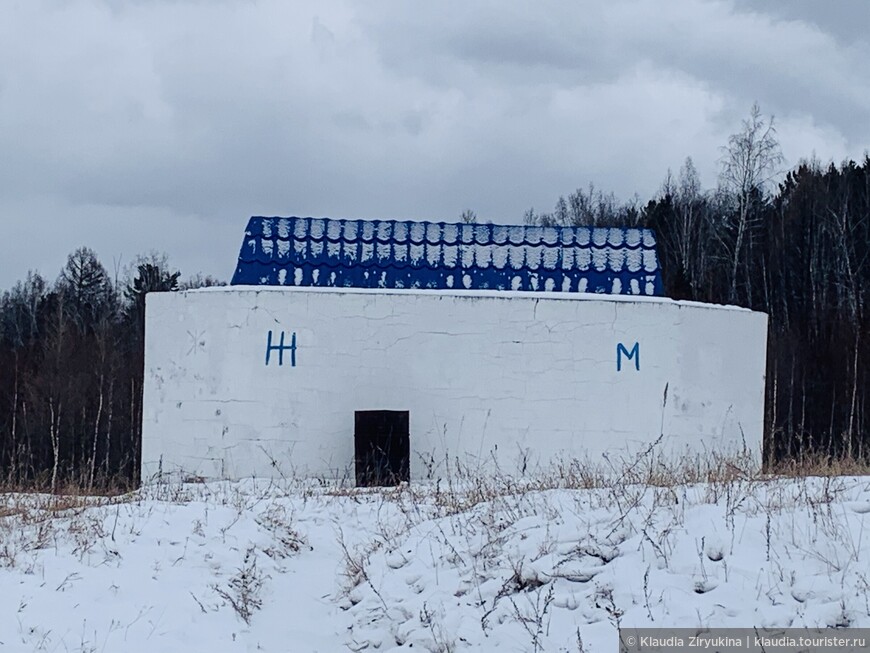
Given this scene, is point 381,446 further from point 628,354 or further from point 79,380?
point 79,380

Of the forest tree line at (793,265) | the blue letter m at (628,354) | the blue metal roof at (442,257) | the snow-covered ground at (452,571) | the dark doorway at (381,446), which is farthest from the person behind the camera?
the forest tree line at (793,265)

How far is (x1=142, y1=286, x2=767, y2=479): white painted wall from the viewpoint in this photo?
11594 mm

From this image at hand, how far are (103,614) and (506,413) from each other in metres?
5.91

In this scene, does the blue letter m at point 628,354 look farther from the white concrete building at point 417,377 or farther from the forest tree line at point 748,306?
the forest tree line at point 748,306

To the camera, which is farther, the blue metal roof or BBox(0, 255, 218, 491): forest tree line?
BBox(0, 255, 218, 491): forest tree line

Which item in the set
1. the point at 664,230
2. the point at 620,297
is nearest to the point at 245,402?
the point at 620,297

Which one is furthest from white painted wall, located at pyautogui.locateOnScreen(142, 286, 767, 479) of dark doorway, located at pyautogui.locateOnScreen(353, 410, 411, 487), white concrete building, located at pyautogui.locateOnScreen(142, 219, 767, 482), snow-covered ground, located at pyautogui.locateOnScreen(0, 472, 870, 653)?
snow-covered ground, located at pyautogui.locateOnScreen(0, 472, 870, 653)

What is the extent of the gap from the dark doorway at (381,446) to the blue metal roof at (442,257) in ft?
5.87

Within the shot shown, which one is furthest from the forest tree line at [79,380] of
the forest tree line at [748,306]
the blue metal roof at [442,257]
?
the blue metal roof at [442,257]

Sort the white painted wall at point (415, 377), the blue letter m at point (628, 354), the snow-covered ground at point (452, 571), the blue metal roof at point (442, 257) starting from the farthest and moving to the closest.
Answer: the blue metal roof at point (442, 257) < the blue letter m at point (628, 354) < the white painted wall at point (415, 377) < the snow-covered ground at point (452, 571)

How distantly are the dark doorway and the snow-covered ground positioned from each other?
7.21 ft

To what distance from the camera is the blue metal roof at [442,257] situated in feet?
40.5

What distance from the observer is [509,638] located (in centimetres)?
607

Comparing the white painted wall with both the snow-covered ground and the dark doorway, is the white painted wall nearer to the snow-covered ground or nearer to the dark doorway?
the dark doorway
